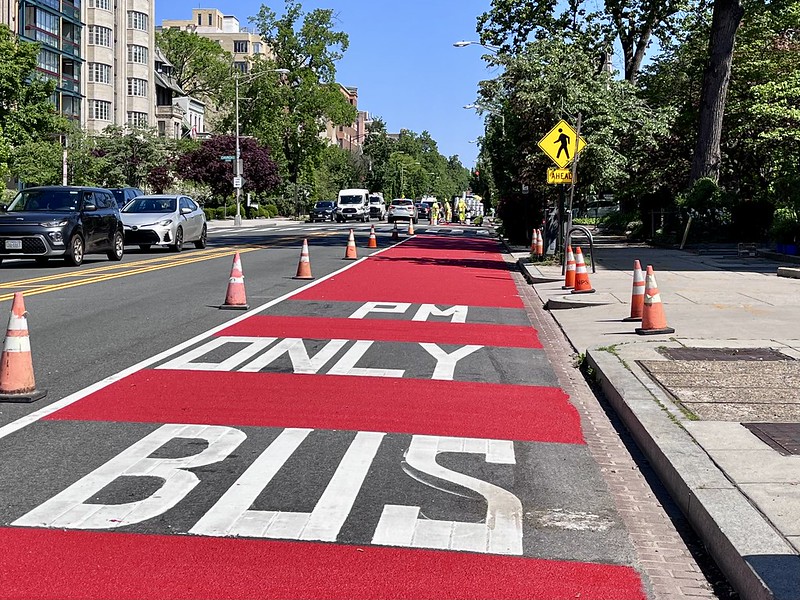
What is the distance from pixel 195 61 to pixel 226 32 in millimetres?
43729

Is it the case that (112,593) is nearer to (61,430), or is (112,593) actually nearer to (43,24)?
(61,430)

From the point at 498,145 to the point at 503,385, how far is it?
1050 inches

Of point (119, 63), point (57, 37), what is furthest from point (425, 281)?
point (119, 63)

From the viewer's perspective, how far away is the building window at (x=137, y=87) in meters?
86.1

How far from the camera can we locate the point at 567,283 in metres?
19.8

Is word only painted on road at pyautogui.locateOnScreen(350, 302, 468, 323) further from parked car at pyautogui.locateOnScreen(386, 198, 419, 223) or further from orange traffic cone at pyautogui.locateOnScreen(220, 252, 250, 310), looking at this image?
parked car at pyautogui.locateOnScreen(386, 198, 419, 223)

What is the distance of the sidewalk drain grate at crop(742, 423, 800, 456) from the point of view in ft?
21.6

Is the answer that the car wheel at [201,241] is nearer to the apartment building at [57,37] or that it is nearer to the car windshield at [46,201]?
the car windshield at [46,201]

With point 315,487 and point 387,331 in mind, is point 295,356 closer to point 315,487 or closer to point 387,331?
point 387,331

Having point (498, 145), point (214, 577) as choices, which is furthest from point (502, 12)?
point (214, 577)

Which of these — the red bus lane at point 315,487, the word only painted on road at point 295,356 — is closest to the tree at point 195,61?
the word only painted on road at point 295,356

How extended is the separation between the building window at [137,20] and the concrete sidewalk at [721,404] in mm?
74637

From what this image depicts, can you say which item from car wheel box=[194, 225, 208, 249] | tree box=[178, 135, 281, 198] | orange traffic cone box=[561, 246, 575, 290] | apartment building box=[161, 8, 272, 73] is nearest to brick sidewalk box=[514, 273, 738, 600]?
orange traffic cone box=[561, 246, 575, 290]

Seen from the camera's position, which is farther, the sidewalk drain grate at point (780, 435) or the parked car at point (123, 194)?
the parked car at point (123, 194)
